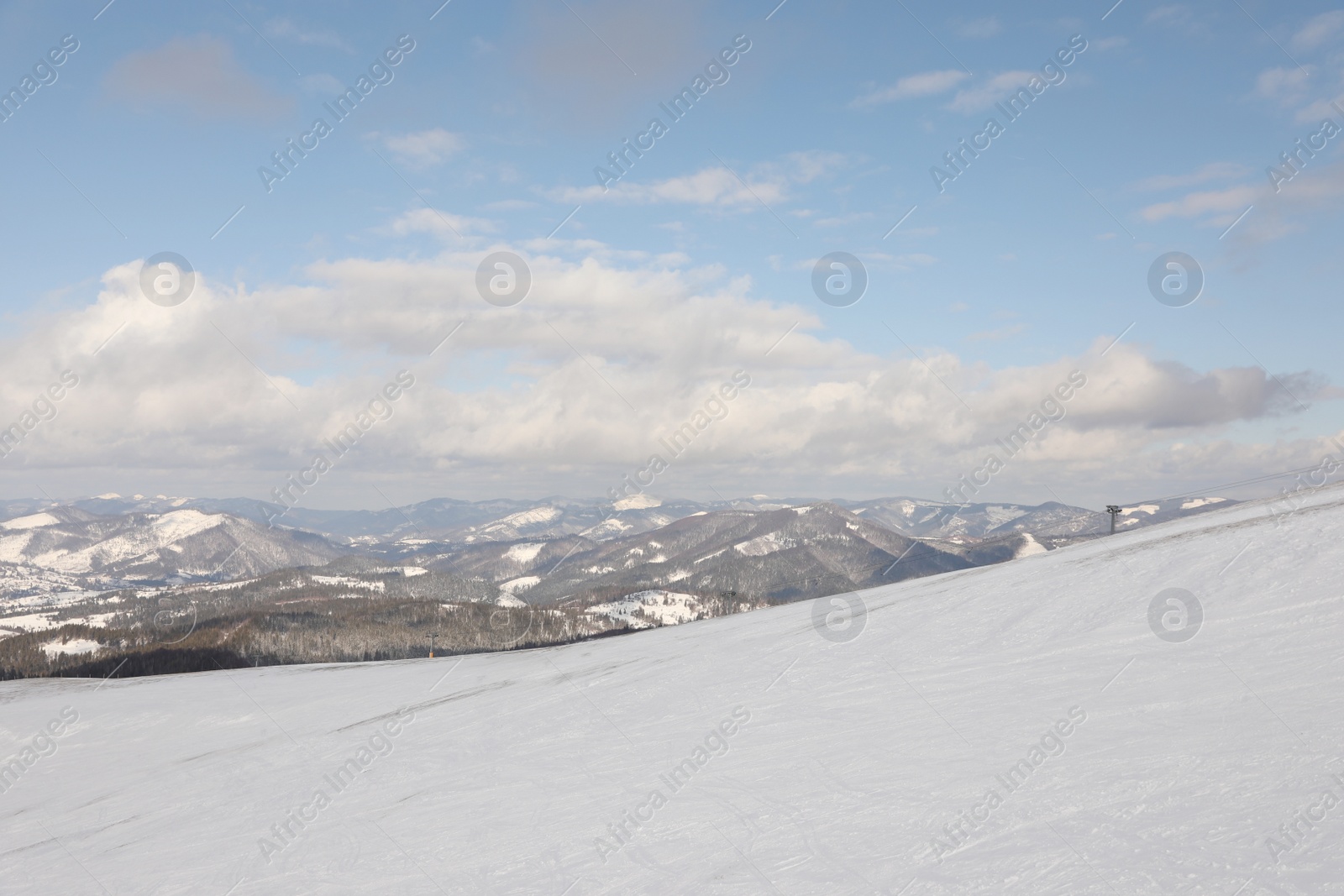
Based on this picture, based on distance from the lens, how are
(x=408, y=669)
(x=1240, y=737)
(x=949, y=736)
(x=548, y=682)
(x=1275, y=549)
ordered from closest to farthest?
(x=1240, y=737)
(x=949, y=736)
(x=1275, y=549)
(x=548, y=682)
(x=408, y=669)

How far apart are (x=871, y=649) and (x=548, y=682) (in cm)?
970

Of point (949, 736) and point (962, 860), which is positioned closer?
point (962, 860)

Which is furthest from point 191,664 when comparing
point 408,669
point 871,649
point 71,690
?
point 871,649

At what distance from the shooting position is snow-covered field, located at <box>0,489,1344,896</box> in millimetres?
7973

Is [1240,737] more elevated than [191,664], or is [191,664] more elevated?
[1240,737]

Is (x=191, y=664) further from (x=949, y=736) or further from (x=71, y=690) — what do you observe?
(x=949, y=736)

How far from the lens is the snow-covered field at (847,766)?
7973mm

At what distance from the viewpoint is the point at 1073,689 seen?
12.0 metres

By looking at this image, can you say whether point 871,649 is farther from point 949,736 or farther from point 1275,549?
point 1275,549

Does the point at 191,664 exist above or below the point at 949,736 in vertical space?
below

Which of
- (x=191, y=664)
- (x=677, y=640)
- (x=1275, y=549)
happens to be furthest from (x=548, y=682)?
(x=191, y=664)

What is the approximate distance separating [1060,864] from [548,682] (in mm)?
16305

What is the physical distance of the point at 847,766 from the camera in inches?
434

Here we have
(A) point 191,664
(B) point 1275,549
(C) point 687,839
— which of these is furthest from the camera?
(A) point 191,664
